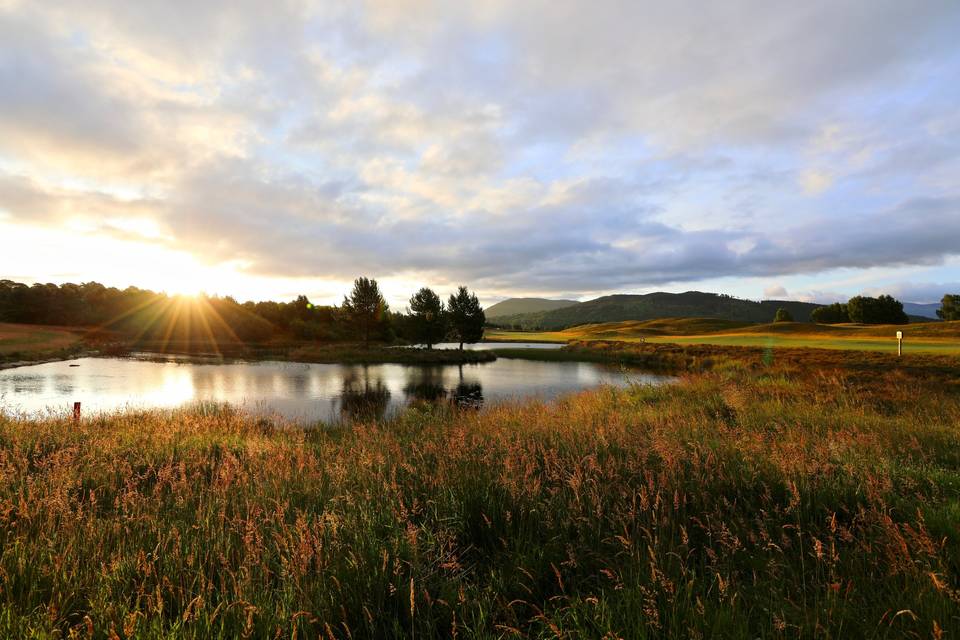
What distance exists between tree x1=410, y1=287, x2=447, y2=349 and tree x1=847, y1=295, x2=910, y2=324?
331ft

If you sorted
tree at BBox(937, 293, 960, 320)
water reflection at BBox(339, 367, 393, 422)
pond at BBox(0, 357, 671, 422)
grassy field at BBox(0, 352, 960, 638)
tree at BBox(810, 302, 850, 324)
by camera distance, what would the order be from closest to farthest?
1. grassy field at BBox(0, 352, 960, 638)
2. water reflection at BBox(339, 367, 393, 422)
3. pond at BBox(0, 357, 671, 422)
4. tree at BBox(937, 293, 960, 320)
5. tree at BBox(810, 302, 850, 324)

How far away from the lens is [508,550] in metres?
4.02

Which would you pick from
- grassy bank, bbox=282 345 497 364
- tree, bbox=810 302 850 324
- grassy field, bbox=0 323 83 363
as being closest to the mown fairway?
grassy field, bbox=0 323 83 363

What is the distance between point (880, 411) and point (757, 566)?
484 inches

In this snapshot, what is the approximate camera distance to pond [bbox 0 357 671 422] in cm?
2197

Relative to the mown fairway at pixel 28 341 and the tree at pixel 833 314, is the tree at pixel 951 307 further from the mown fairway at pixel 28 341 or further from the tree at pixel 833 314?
the mown fairway at pixel 28 341

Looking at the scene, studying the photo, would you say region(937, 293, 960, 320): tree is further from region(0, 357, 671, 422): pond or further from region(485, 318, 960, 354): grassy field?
region(0, 357, 671, 422): pond

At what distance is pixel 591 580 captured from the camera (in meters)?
3.57

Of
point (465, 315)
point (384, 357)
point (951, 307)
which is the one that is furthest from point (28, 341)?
point (951, 307)

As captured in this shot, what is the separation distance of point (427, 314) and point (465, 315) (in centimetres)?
623

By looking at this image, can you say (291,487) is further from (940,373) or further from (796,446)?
(940,373)

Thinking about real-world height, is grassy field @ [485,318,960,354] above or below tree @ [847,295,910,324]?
below

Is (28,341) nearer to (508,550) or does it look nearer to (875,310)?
(508,550)

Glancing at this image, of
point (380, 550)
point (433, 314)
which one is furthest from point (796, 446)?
point (433, 314)
